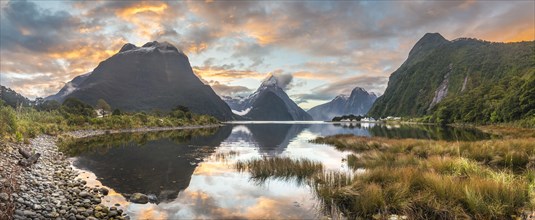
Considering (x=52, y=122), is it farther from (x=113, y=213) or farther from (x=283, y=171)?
(x=113, y=213)

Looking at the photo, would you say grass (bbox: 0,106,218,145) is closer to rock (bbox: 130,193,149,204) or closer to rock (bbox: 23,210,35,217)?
rock (bbox: 130,193,149,204)

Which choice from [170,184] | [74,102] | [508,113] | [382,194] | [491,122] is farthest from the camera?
[74,102]

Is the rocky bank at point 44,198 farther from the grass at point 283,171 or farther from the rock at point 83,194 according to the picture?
the grass at point 283,171

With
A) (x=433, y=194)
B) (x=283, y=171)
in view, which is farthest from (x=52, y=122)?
(x=433, y=194)

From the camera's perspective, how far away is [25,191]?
12.7 m

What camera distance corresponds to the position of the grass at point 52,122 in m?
29.0

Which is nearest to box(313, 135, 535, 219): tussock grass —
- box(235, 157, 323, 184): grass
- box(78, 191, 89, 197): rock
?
box(235, 157, 323, 184): grass

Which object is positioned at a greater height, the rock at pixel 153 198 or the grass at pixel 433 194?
the grass at pixel 433 194

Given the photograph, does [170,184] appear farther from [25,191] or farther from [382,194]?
[382,194]

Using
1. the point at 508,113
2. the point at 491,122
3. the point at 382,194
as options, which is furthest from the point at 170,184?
the point at 491,122

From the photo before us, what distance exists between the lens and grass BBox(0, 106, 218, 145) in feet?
95.1

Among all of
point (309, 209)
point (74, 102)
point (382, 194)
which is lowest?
point (309, 209)

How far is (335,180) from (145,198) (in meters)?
9.77

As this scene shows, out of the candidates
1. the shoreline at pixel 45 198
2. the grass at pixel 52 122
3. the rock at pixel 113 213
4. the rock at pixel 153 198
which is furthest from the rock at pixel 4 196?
the grass at pixel 52 122
